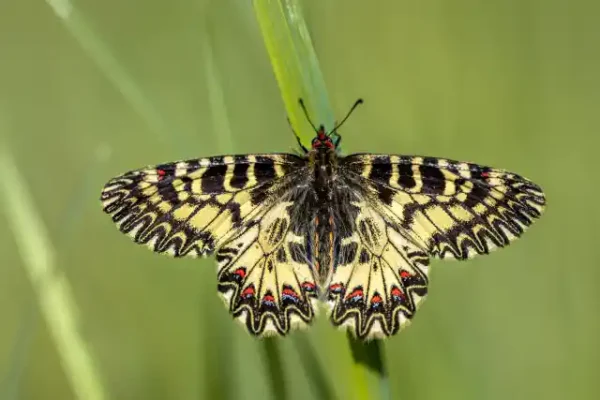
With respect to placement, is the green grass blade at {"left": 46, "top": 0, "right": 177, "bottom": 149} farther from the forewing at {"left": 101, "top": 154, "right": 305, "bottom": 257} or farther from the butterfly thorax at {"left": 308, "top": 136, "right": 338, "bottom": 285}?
the butterfly thorax at {"left": 308, "top": 136, "right": 338, "bottom": 285}

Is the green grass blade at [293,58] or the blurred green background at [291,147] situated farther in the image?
the blurred green background at [291,147]

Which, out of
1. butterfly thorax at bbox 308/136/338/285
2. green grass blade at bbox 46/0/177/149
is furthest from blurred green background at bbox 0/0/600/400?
butterfly thorax at bbox 308/136/338/285

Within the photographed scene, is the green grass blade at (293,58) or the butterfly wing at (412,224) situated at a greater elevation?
the green grass blade at (293,58)

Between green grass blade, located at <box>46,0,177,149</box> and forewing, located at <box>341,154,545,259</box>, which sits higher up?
green grass blade, located at <box>46,0,177,149</box>

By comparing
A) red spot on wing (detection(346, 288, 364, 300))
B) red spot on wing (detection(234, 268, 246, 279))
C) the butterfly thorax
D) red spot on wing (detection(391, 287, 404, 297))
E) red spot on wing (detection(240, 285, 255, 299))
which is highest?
the butterfly thorax

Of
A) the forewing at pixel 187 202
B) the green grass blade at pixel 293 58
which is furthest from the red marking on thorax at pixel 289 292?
the green grass blade at pixel 293 58

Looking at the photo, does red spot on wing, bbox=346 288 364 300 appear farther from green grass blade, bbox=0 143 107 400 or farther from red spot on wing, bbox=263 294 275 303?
green grass blade, bbox=0 143 107 400

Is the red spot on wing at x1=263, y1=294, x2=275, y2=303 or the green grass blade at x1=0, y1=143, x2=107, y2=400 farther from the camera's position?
the red spot on wing at x1=263, y1=294, x2=275, y2=303

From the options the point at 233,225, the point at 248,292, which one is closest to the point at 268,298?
the point at 248,292

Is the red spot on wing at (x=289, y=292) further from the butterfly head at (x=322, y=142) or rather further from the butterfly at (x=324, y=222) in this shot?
the butterfly head at (x=322, y=142)
